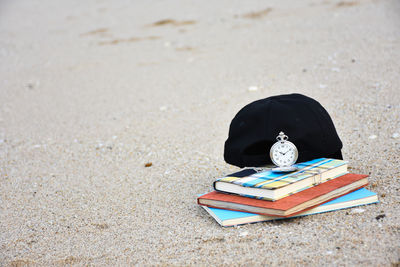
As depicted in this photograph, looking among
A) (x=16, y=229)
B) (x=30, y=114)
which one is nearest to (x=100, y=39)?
(x=30, y=114)

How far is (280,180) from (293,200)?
134 mm

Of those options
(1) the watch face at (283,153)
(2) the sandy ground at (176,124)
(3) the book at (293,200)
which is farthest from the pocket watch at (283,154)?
(2) the sandy ground at (176,124)

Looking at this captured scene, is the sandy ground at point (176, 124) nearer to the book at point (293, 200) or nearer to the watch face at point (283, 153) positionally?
the book at point (293, 200)

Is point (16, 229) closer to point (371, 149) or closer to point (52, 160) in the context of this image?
point (52, 160)

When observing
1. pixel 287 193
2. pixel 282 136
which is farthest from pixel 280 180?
pixel 282 136

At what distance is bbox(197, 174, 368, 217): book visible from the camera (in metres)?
2.24

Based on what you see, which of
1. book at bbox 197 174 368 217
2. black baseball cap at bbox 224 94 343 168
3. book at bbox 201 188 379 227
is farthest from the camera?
black baseball cap at bbox 224 94 343 168

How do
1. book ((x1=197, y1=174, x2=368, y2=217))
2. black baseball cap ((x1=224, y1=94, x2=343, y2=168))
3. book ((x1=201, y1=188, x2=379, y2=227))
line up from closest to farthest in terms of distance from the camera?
book ((x1=197, y1=174, x2=368, y2=217)) < book ((x1=201, y1=188, x2=379, y2=227)) < black baseball cap ((x1=224, y1=94, x2=343, y2=168))

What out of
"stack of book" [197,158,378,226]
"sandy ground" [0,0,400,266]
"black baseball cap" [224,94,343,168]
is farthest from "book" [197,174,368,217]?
"black baseball cap" [224,94,343,168]

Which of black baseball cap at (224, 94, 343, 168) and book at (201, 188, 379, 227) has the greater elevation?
black baseball cap at (224, 94, 343, 168)

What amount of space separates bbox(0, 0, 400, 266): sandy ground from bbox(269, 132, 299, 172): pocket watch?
0.94 feet

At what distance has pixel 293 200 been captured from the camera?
7.46 ft

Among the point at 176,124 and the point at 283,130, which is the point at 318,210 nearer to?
the point at 283,130

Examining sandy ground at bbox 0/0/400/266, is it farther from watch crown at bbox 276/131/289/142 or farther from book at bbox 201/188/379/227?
watch crown at bbox 276/131/289/142
